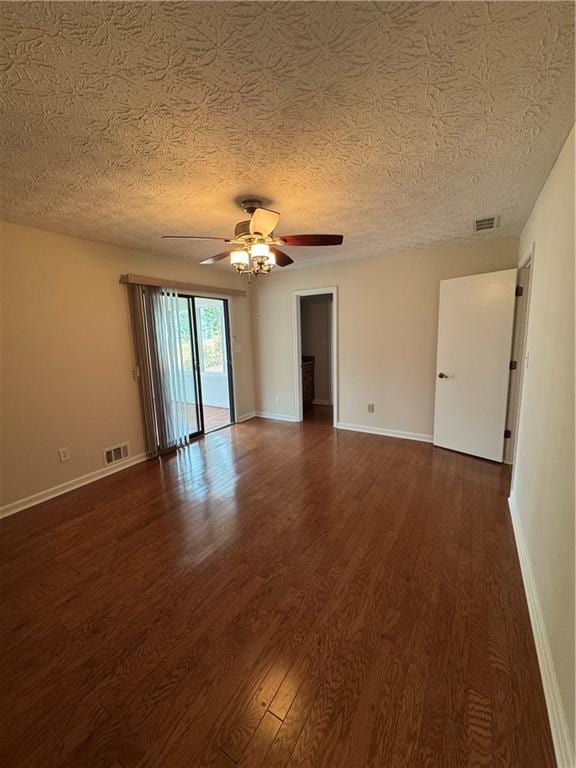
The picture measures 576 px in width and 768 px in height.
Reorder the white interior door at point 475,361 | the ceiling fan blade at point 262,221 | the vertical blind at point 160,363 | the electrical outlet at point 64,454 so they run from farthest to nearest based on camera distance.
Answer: the vertical blind at point 160,363
the white interior door at point 475,361
the electrical outlet at point 64,454
the ceiling fan blade at point 262,221

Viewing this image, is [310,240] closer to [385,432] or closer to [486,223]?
[486,223]

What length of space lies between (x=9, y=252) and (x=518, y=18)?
3374 millimetres

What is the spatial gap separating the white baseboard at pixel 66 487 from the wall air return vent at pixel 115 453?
0.17 ft

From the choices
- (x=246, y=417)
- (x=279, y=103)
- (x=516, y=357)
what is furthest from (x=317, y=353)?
(x=279, y=103)

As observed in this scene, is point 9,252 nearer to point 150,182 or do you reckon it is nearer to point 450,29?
point 150,182

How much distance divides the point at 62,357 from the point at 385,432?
3.85 meters

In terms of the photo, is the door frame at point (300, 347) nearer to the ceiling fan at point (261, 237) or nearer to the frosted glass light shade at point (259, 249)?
the ceiling fan at point (261, 237)

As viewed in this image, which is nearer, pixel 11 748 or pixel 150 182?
pixel 11 748

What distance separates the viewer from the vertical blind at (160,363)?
3.57 meters

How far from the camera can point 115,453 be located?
135 inches

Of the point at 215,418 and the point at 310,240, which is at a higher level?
the point at 310,240

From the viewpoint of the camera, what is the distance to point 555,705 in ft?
3.82

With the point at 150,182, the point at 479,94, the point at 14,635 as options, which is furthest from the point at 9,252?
the point at 479,94

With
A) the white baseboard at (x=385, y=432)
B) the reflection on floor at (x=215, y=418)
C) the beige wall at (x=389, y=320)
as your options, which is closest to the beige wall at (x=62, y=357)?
the reflection on floor at (x=215, y=418)
